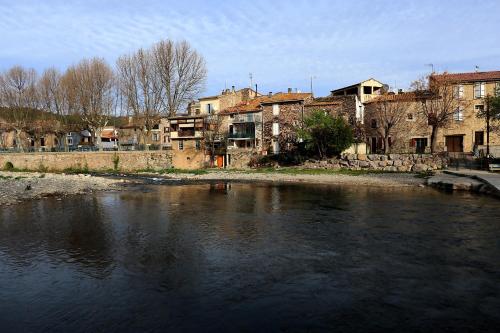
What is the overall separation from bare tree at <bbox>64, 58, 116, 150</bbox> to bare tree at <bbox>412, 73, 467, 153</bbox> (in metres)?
39.3

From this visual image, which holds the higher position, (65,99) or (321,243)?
(65,99)

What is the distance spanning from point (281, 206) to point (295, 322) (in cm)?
1623

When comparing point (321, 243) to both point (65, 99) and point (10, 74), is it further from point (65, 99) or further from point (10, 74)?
point (10, 74)

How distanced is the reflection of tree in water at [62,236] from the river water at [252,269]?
0.06m

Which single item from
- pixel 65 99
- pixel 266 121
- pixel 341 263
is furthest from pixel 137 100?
pixel 341 263

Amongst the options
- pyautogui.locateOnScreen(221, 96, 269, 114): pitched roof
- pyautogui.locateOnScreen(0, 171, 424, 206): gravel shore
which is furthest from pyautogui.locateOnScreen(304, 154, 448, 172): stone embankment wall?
pyautogui.locateOnScreen(221, 96, 269, 114): pitched roof

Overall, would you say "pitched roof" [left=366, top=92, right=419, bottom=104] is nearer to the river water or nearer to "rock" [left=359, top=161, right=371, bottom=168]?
"rock" [left=359, top=161, right=371, bottom=168]

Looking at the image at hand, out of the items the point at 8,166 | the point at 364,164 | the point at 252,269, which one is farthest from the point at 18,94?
the point at 252,269

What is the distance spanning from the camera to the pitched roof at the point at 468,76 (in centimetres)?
4850

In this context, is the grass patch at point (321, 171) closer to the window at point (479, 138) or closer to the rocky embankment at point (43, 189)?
the window at point (479, 138)

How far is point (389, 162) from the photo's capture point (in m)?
45.3

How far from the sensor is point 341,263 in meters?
13.1

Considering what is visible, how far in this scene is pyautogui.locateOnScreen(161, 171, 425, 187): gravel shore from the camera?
3694cm

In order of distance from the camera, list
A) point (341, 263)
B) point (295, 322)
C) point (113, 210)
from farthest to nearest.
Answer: point (113, 210) < point (341, 263) < point (295, 322)
